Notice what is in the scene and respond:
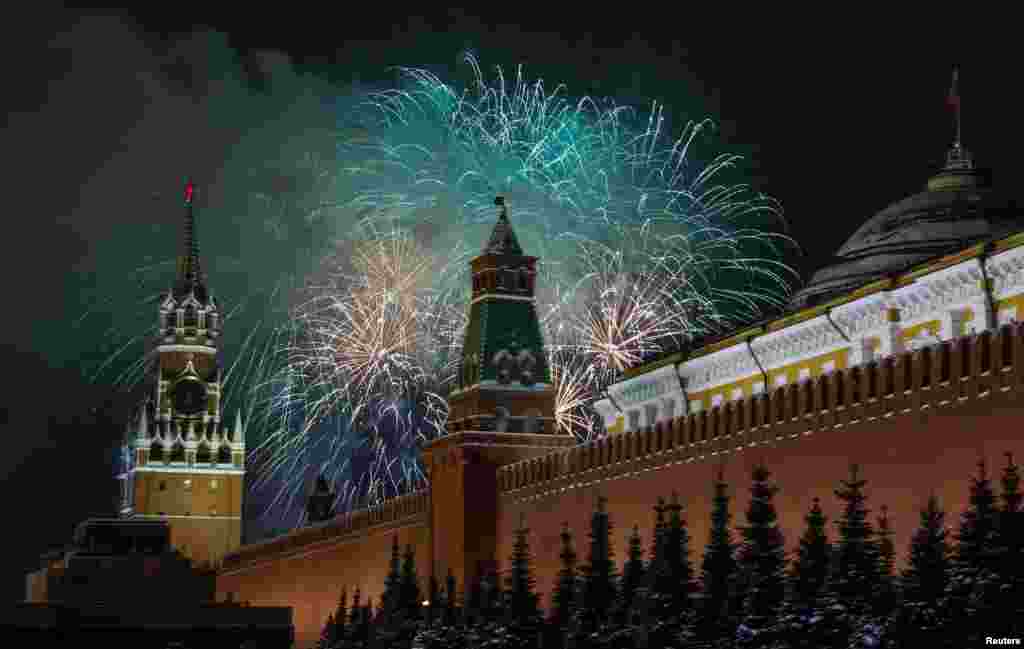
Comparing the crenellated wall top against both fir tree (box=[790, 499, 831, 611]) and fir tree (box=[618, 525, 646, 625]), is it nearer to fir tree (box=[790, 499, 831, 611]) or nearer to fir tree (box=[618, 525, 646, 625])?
fir tree (box=[618, 525, 646, 625])

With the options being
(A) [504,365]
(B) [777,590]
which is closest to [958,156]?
(A) [504,365]

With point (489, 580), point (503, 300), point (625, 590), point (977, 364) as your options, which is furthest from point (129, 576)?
point (977, 364)

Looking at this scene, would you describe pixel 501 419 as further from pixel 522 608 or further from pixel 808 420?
pixel 808 420

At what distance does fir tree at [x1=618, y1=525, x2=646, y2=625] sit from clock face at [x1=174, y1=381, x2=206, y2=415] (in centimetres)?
7007

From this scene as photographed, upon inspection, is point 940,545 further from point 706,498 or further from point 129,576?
point 129,576

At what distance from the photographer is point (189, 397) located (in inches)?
3728

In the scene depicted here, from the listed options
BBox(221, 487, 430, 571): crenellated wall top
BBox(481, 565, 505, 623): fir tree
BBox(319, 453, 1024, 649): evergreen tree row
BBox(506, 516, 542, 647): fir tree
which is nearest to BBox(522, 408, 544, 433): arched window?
BBox(221, 487, 430, 571): crenellated wall top

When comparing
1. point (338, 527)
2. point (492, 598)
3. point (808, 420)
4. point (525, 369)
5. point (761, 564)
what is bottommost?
point (761, 564)

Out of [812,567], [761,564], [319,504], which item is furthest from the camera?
[319,504]

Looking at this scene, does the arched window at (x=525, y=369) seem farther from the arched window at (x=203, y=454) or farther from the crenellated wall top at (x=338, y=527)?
the arched window at (x=203, y=454)

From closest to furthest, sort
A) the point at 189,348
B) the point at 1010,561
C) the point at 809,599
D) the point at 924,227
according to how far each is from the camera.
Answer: the point at 1010,561
the point at 809,599
the point at 924,227
the point at 189,348

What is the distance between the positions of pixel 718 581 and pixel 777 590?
1327 millimetres

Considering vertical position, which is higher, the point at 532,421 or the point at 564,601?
the point at 532,421

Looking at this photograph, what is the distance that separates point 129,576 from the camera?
212ft
